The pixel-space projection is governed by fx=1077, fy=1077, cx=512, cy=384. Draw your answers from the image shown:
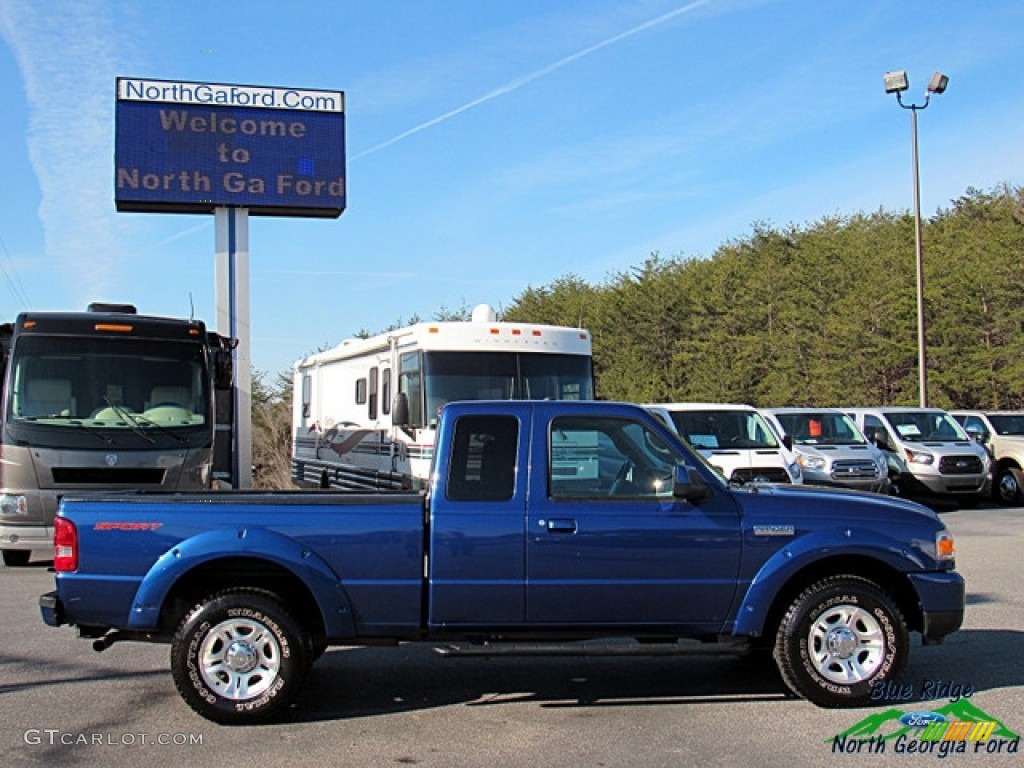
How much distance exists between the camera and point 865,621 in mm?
6344

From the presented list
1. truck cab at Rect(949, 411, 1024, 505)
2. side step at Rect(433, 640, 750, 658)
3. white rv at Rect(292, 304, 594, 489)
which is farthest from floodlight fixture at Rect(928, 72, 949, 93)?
side step at Rect(433, 640, 750, 658)

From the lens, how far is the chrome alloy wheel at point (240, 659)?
6059 millimetres

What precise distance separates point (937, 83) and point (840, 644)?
82.0 feet

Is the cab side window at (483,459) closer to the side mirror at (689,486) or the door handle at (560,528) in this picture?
the door handle at (560,528)

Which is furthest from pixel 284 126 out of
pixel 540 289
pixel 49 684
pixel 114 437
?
pixel 540 289

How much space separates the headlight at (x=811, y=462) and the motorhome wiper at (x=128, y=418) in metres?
10.8

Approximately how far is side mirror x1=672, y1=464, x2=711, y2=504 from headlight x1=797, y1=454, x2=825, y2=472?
12.3 metres

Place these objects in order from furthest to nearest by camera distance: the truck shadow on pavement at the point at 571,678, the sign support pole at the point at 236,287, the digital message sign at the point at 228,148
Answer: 1. the sign support pole at the point at 236,287
2. the digital message sign at the point at 228,148
3. the truck shadow on pavement at the point at 571,678

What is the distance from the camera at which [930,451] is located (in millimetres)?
19359

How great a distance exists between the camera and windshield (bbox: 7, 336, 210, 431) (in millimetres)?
11594

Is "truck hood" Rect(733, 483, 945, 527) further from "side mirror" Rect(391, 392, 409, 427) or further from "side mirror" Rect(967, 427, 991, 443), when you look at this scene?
"side mirror" Rect(967, 427, 991, 443)

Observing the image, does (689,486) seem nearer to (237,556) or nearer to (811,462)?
(237,556)

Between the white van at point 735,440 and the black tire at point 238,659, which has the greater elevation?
the white van at point 735,440

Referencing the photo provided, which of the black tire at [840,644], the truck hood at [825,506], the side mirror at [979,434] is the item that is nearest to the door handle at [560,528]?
the truck hood at [825,506]
